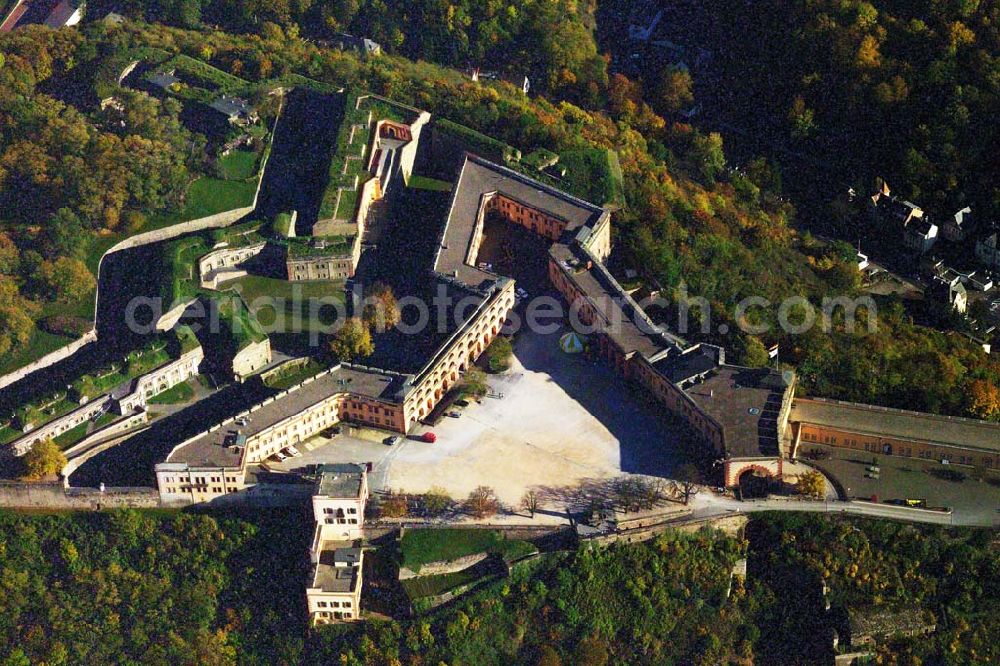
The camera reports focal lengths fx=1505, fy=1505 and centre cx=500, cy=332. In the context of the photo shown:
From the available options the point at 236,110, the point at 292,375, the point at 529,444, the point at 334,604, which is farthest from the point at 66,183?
the point at 334,604

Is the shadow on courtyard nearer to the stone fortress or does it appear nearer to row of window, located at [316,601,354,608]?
the stone fortress

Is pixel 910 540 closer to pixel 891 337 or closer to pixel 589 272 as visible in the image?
pixel 891 337

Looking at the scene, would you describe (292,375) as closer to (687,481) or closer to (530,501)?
(530,501)

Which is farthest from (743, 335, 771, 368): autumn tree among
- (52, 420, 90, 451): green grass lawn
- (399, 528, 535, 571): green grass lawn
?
(52, 420, 90, 451): green grass lawn

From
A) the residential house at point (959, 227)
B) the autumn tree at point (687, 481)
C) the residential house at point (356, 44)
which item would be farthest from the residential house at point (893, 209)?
the residential house at point (356, 44)

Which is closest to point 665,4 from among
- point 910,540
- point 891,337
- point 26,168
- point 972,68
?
point 972,68
